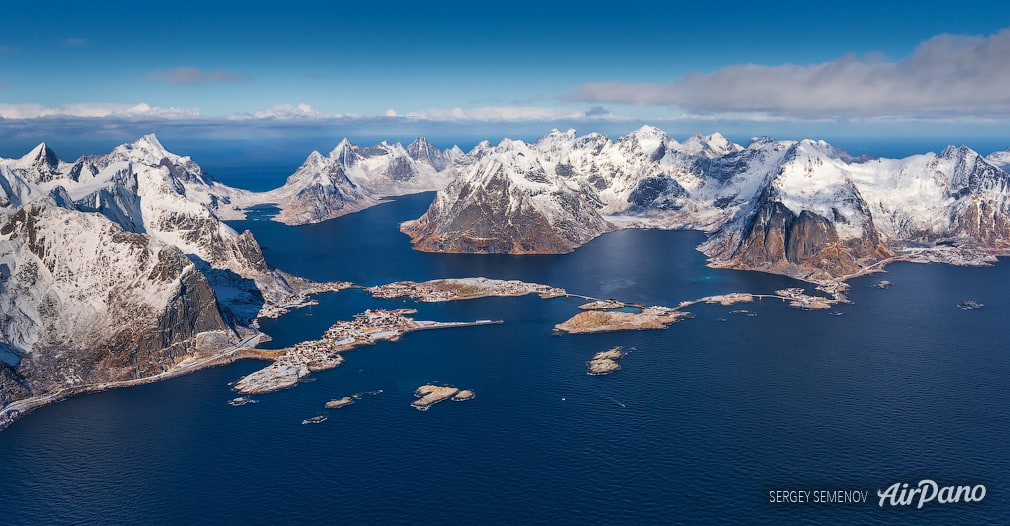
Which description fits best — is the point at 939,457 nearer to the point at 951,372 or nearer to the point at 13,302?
the point at 951,372

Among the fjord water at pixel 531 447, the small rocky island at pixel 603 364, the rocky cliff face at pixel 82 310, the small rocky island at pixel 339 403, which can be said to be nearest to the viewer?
the fjord water at pixel 531 447

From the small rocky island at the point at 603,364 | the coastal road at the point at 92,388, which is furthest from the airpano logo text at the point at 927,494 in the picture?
the coastal road at the point at 92,388

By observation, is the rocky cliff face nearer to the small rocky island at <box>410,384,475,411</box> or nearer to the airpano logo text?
the small rocky island at <box>410,384,475,411</box>

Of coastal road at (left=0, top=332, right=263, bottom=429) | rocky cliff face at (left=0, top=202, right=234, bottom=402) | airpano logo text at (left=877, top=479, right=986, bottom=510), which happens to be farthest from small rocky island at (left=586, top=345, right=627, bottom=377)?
rocky cliff face at (left=0, top=202, right=234, bottom=402)

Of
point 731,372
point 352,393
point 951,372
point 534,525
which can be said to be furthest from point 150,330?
point 951,372

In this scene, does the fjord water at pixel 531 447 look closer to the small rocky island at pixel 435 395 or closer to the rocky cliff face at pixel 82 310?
the small rocky island at pixel 435 395
